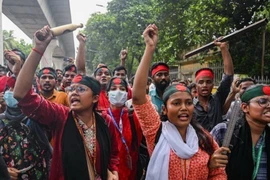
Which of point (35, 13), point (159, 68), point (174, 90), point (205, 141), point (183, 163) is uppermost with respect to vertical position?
point (35, 13)

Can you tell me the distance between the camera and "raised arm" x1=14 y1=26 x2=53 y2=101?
2322 millimetres

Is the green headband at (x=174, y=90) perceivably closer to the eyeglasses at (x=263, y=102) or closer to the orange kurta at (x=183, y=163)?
the orange kurta at (x=183, y=163)

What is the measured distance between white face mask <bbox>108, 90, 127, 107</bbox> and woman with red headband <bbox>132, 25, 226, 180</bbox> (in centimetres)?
125

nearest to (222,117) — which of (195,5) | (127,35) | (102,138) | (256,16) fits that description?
(102,138)

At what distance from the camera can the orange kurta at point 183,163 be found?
92.6 inches

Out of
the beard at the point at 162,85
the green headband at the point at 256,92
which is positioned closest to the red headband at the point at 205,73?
the beard at the point at 162,85

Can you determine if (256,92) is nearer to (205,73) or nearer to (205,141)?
(205,141)

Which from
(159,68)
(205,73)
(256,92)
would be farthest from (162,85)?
(256,92)

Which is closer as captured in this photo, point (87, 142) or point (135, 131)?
point (87, 142)

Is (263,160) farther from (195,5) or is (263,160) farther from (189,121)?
(195,5)

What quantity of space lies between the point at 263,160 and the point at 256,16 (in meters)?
8.69

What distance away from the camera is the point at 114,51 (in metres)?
25.3

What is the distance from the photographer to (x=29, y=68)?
2.34 metres

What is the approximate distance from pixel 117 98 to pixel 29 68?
1587 mm
